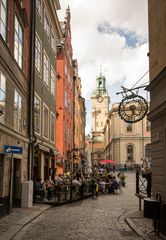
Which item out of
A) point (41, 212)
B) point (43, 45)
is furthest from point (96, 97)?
point (41, 212)

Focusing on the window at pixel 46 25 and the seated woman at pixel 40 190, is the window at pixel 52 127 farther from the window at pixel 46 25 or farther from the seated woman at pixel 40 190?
the seated woman at pixel 40 190

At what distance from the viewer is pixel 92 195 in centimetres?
2380

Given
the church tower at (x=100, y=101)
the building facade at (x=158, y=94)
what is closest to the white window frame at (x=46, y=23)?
the building facade at (x=158, y=94)

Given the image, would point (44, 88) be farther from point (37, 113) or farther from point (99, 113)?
point (99, 113)

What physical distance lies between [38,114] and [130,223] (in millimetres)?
10575

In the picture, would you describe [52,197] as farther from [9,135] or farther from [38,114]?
[9,135]

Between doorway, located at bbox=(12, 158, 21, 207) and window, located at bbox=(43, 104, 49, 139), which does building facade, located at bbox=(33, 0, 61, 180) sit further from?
doorway, located at bbox=(12, 158, 21, 207)

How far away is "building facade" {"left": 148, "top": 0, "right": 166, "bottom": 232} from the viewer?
10.8 metres

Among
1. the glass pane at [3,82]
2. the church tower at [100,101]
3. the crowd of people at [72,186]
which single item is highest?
the church tower at [100,101]

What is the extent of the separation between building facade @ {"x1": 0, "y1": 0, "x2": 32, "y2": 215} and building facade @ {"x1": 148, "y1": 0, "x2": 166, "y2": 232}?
16.1 feet

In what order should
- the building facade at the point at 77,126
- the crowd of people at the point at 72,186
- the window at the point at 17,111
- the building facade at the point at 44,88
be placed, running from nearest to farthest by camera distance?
the window at the point at 17,111, the crowd of people at the point at 72,186, the building facade at the point at 44,88, the building facade at the point at 77,126

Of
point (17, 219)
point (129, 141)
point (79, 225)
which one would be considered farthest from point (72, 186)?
point (129, 141)

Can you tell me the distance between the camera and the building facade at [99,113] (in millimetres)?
122906

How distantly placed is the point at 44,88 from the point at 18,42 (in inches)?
284
